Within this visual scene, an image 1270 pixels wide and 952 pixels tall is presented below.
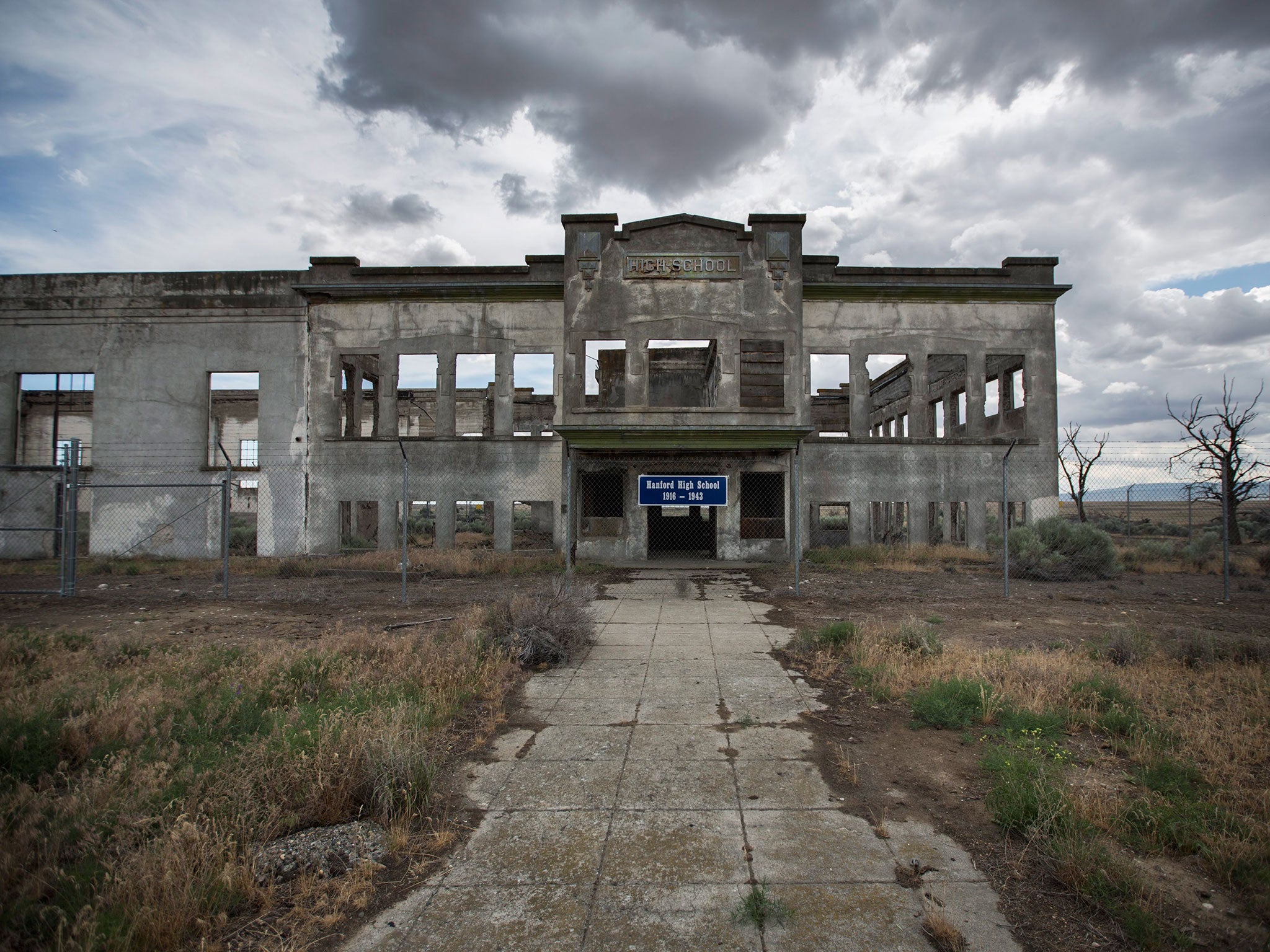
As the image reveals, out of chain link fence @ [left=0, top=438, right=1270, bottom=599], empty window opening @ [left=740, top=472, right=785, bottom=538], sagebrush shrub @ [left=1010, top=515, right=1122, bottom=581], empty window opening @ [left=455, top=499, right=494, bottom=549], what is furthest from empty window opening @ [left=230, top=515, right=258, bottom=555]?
sagebrush shrub @ [left=1010, top=515, right=1122, bottom=581]

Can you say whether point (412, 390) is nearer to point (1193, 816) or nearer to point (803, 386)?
point (803, 386)

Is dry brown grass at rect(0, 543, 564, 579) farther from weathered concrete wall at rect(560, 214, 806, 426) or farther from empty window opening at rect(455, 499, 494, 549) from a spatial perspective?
weathered concrete wall at rect(560, 214, 806, 426)

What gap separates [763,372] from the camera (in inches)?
846

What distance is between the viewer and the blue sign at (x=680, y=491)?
1551 centimetres

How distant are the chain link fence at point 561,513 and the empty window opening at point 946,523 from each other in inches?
13.6

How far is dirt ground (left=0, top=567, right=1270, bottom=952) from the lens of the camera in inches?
127

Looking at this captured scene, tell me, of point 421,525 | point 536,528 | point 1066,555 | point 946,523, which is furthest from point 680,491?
point 421,525

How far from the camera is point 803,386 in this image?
19031mm

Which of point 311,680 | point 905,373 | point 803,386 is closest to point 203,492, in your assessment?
point 311,680

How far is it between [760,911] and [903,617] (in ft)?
27.0

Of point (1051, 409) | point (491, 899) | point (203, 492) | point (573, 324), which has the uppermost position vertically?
point (573, 324)

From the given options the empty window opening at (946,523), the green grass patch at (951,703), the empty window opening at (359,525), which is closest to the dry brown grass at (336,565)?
the empty window opening at (359,525)

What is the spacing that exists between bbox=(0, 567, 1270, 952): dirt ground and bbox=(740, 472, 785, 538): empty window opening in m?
2.27

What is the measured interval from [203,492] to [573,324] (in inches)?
493
